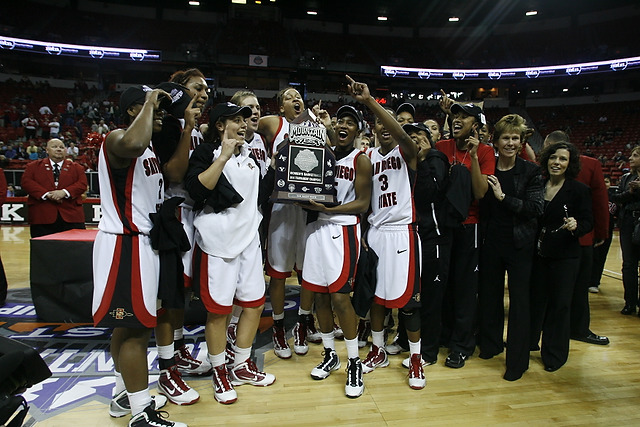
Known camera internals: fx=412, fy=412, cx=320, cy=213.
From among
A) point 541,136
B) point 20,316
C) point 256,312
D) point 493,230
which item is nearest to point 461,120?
point 493,230

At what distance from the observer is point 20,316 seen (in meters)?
4.29

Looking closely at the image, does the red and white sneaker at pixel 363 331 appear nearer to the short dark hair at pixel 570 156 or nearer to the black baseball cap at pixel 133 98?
the short dark hair at pixel 570 156

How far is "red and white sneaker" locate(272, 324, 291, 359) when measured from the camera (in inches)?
140

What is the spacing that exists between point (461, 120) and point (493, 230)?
0.94 metres

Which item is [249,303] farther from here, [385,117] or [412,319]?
[385,117]

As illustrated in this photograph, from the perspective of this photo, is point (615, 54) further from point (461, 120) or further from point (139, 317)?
point (139, 317)

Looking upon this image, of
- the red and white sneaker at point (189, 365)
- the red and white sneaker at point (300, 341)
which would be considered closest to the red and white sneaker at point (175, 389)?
the red and white sneaker at point (189, 365)

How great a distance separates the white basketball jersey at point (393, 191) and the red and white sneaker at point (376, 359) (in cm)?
105

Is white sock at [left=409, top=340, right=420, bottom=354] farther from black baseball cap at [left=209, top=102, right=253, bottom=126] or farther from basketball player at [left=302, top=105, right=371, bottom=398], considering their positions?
black baseball cap at [left=209, top=102, right=253, bottom=126]

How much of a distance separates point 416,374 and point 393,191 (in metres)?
1.38

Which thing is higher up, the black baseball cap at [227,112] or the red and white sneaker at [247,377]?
the black baseball cap at [227,112]

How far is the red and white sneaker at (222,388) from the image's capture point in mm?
2799

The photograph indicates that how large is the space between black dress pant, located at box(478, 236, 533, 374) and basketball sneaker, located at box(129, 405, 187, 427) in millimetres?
2527

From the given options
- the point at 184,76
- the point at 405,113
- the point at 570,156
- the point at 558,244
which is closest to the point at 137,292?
the point at 184,76
